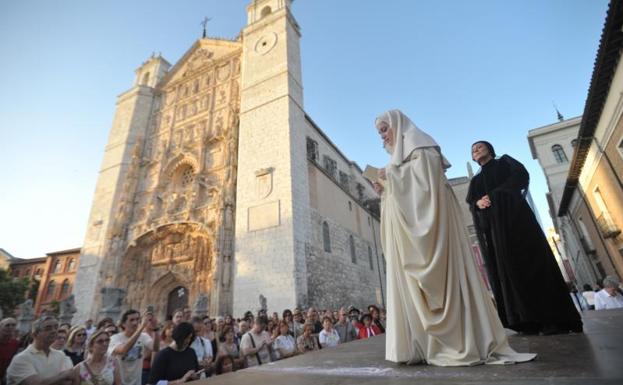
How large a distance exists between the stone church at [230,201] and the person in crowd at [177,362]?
708 cm

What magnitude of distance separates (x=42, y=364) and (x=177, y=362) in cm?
123

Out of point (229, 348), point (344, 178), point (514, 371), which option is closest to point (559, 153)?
point (344, 178)

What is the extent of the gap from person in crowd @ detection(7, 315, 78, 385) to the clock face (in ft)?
50.8

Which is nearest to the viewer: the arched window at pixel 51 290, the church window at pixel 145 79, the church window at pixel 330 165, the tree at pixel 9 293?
the church window at pixel 330 165

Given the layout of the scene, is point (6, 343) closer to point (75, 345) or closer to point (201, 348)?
point (75, 345)

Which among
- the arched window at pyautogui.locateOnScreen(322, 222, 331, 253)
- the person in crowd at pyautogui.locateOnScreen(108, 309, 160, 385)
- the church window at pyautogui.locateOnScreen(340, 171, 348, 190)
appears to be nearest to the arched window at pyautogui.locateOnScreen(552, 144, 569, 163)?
the church window at pyautogui.locateOnScreen(340, 171, 348, 190)

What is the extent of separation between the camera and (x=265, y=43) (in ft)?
52.6

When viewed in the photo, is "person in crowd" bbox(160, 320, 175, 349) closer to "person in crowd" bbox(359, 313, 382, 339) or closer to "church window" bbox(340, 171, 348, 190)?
"person in crowd" bbox(359, 313, 382, 339)

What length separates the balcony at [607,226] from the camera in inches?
399

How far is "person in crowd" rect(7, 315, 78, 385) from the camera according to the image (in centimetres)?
262

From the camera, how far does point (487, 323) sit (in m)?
1.68

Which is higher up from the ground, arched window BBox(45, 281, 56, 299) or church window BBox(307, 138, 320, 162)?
church window BBox(307, 138, 320, 162)

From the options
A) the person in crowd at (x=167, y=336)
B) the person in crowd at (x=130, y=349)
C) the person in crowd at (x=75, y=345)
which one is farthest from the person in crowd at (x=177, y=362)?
the person in crowd at (x=75, y=345)

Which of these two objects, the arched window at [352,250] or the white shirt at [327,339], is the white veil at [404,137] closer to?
the white shirt at [327,339]
